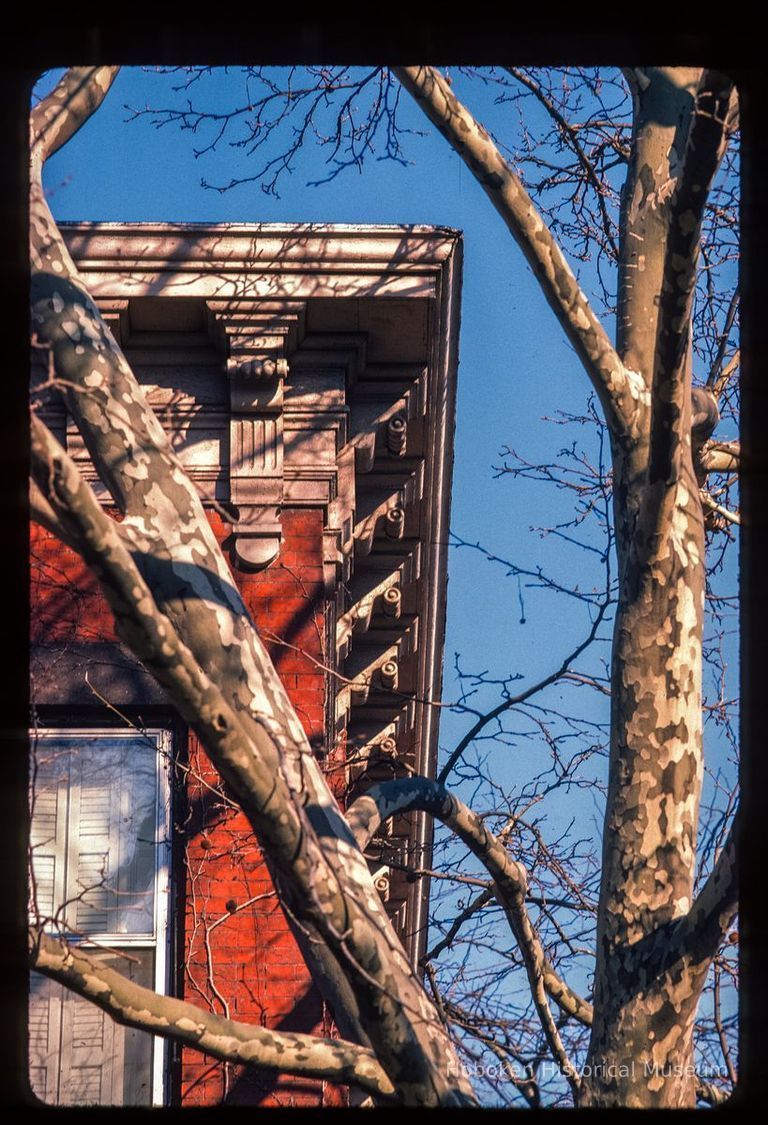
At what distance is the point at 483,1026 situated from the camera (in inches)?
286

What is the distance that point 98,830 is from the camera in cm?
773

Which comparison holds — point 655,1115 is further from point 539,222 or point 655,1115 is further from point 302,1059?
point 539,222

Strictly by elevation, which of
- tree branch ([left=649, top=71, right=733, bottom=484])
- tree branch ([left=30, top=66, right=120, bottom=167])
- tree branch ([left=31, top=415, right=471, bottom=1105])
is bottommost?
tree branch ([left=31, top=415, right=471, bottom=1105])

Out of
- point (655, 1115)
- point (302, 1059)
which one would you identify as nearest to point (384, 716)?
point (302, 1059)

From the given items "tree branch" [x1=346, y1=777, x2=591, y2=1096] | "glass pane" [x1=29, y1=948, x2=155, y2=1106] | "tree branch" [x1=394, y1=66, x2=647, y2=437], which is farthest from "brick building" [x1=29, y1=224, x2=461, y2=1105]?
"tree branch" [x1=394, y1=66, x2=647, y2=437]

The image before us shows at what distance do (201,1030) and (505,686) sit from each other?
2.71 m

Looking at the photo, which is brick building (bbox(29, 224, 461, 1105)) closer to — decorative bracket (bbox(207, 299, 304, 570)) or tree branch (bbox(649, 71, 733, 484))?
decorative bracket (bbox(207, 299, 304, 570))

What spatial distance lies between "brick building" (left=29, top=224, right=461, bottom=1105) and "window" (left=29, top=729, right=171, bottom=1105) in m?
0.01

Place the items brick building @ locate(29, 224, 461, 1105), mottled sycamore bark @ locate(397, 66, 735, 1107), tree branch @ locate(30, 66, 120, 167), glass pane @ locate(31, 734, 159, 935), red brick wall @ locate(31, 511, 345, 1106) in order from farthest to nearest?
glass pane @ locate(31, 734, 159, 935), brick building @ locate(29, 224, 461, 1105), red brick wall @ locate(31, 511, 345, 1106), tree branch @ locate(30, 66, 120, 167), mottled sycamore bark @ locate(397, 66, 735, 1107)

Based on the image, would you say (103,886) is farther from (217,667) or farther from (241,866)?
(217,667)

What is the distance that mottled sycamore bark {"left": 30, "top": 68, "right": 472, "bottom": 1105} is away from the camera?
419 centimetres

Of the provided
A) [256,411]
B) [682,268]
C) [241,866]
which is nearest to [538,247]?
[682,268]

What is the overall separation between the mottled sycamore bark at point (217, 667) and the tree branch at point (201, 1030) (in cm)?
15

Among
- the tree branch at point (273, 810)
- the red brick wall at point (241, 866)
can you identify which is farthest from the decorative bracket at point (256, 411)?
the tree branch at point (273, 810)
